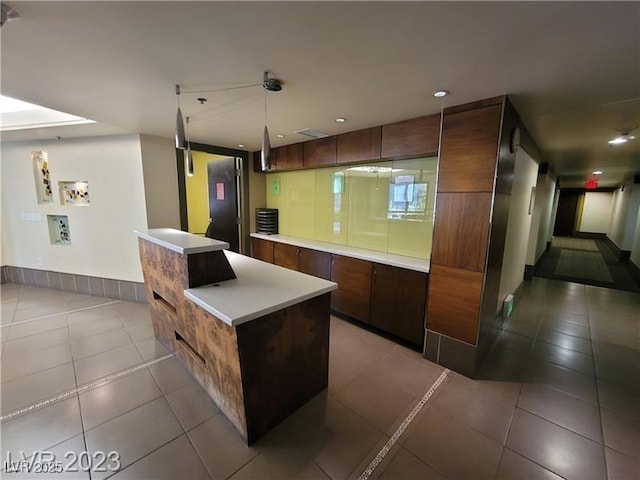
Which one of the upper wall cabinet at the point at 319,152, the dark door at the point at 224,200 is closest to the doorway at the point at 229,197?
the dark door at the point at 224,200

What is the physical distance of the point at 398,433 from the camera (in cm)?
173

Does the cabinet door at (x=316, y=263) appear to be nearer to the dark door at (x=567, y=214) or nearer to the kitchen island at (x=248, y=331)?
the kitchen island at (x=248, y=331)

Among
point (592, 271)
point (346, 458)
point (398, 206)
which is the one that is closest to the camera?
point (346, 458)

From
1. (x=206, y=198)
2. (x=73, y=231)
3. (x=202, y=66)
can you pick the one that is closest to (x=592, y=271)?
(x=202, y=66)

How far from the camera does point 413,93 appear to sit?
6.44 feet

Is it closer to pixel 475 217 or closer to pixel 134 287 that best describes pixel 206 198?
pixel 134 287

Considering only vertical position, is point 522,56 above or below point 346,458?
above

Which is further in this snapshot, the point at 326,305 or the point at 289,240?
the point at 289,240

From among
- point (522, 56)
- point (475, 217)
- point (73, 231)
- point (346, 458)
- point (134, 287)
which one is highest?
point (522, 56)

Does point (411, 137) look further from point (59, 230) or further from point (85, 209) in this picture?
point (59, 230)

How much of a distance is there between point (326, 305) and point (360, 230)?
1.74 meters

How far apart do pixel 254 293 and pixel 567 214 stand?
16.7 m

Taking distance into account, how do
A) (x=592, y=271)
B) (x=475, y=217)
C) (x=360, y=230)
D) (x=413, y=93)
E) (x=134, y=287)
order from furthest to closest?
(x=592, y=271) → (x=134, y=287) → (x=360, y=230) → (x=475, y=217) → (x=413, y=93)

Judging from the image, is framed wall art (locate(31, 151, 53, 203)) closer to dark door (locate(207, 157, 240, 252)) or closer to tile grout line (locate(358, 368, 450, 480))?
dark door (locate(207, 157, 240, 252))
